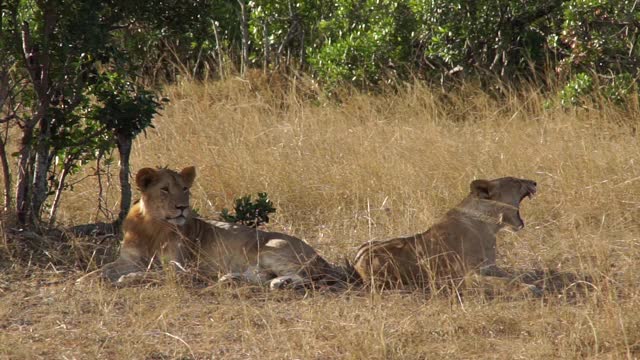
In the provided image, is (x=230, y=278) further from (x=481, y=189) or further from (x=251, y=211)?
(x=481, y=189)

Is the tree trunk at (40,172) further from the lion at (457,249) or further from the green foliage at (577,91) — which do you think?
the green foliage at (577,91)

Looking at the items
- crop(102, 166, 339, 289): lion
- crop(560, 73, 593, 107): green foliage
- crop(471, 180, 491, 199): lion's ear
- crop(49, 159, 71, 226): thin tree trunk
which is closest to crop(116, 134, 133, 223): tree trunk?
crop(49, 159, 71, 226): thin tree trunk

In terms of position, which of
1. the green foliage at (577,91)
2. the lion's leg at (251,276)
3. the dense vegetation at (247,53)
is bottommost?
the lion's leg at (251,276)

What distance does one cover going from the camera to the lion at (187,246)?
6672 millimetres

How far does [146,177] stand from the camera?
6.71 m

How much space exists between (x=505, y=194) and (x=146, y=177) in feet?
6.96

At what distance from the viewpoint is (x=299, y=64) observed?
42.7ft

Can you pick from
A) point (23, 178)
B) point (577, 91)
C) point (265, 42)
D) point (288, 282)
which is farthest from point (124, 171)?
point (265, 42)

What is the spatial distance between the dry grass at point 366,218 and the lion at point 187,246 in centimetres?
32

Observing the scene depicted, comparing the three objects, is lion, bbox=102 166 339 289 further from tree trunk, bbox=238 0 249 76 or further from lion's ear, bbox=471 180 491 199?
tree trunk, bbox=238 0 249 76

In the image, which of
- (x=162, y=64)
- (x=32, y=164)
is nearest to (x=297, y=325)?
(x=32, y=164)

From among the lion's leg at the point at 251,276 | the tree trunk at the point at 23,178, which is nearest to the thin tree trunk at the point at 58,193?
the tree trunk at the point at 23,178

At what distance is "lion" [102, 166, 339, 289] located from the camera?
6672 mm

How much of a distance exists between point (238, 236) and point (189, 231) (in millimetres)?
292
